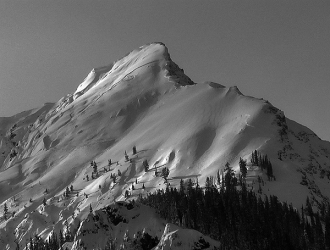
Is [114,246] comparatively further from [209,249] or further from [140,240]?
[209,249]

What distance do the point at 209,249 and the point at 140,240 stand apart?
19762 millimetres

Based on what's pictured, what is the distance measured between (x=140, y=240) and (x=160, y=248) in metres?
11.6

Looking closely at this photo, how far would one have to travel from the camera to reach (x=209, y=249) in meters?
189

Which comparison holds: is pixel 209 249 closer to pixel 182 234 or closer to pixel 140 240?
pixel 182 234

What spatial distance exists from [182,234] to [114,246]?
21191 mm

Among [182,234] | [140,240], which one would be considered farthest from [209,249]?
→ [140,240]

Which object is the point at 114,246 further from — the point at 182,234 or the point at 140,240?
the point at 182,234

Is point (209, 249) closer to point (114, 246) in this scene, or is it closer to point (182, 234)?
point (182, 234)

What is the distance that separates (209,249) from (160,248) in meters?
12.0

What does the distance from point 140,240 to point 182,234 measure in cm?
1485

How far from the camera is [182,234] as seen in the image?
188 meters

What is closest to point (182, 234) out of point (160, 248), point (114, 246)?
point (160, 248)

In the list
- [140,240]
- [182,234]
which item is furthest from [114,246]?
[182,234]

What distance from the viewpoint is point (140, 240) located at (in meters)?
198
